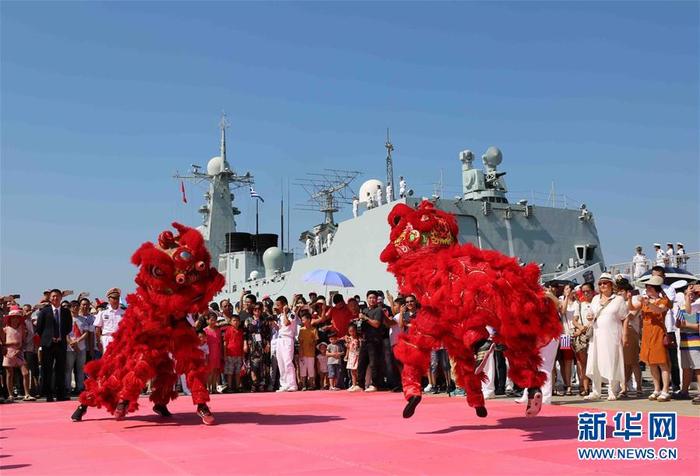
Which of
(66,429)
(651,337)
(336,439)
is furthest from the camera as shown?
(651,337)

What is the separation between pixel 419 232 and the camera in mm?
6969

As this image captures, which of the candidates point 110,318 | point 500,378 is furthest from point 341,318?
point 110,318

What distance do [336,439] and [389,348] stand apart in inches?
219

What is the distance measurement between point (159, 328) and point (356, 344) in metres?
5.41

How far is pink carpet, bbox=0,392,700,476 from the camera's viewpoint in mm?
4871

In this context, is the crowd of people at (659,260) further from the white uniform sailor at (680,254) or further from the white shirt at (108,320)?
the white shirt at (108,320)

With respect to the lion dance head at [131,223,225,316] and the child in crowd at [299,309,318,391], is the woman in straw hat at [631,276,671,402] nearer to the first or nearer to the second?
the lion dance head at [131,223,225,316]

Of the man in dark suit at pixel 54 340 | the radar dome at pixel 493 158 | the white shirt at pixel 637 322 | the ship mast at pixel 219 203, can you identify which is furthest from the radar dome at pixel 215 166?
the white shirt at pixel 637 322

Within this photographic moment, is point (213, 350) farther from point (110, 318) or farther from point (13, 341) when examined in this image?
point (13, 341)

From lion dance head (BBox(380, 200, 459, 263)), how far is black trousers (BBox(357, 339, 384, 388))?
484 cm

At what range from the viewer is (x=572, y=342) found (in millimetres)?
9945

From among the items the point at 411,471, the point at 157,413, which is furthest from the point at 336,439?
the point at 157,413

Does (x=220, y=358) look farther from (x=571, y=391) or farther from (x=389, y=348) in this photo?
(x=571, y=391)

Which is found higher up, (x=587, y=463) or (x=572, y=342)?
(x=572, y=342)
